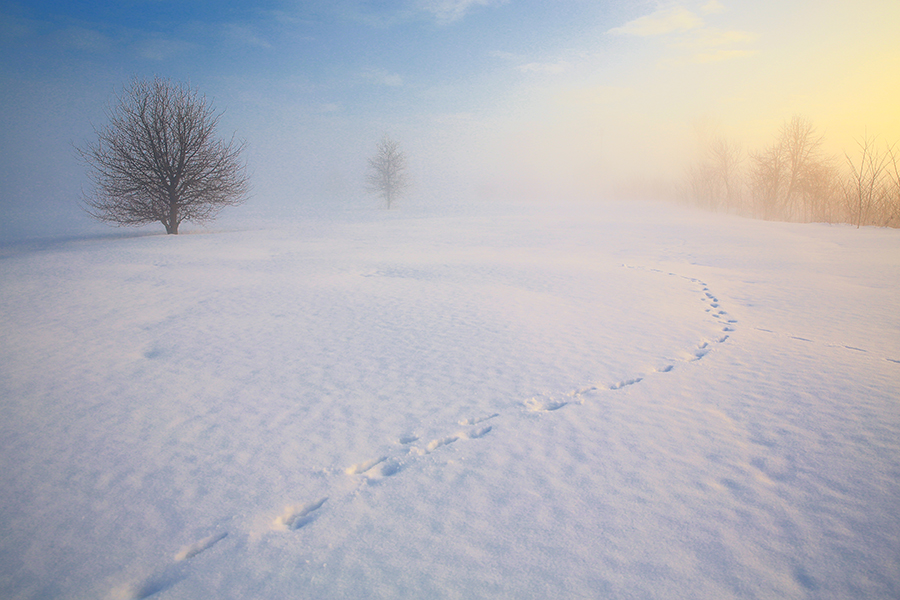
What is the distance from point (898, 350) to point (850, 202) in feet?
63.9

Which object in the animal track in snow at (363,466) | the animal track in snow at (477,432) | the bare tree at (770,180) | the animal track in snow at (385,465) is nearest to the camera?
the animal track in snow at (385,465)

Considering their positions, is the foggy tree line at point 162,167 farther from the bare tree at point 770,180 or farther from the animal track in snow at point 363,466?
the bare tree at point 770,180

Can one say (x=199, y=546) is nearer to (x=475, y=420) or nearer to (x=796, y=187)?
(x=475, y=420)

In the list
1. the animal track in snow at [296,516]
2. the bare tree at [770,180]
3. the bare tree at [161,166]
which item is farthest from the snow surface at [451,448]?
the bare tree at [770,180]

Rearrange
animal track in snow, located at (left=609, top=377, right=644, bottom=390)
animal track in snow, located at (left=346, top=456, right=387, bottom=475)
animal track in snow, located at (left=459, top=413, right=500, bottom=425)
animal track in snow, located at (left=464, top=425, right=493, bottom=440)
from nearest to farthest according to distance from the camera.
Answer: animal track in snow, located at (left=346, top=456, right=387, bottom=475) < animal track in snow, located at (left=464, top=425, right=493, bottom=440) < animal track in snow, located at (left=459, top=413, right=500, bottom=425) < animal track in snow, located at (left=609, top=377, right=644, bottom=390)

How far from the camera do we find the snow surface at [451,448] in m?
2.00

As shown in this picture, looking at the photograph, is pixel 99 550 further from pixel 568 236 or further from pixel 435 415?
pixel 568 236

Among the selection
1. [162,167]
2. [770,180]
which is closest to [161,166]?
[162,167]

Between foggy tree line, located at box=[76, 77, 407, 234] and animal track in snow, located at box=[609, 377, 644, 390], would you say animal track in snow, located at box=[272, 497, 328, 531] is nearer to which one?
animal track in snow, located at box=[609, 377, 644, 390]

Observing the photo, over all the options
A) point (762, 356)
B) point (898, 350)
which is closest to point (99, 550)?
point (762, 356)

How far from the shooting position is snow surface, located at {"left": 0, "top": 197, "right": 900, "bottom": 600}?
2.00 meters

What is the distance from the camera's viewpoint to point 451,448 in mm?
2979

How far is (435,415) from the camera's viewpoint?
343cm

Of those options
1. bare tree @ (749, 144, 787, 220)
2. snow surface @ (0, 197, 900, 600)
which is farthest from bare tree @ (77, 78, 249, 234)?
bare tree @ (749, 144, 787, 220)
